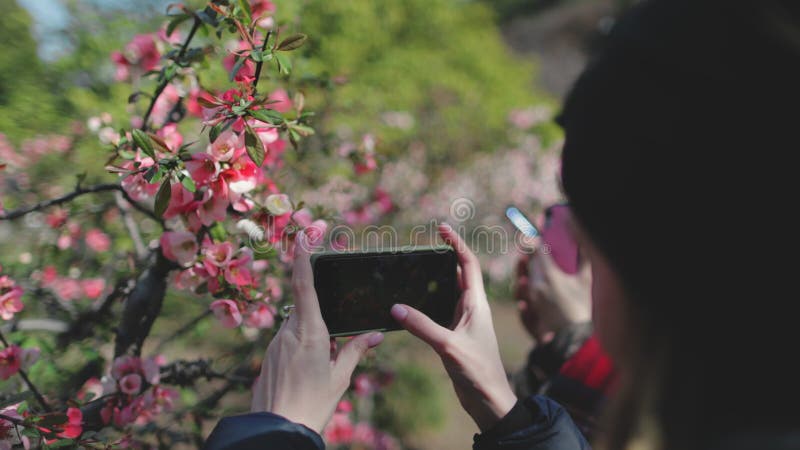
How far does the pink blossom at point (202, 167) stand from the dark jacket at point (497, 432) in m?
0.49

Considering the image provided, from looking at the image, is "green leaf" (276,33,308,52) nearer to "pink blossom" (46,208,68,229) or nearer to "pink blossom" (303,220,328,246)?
"pink blossom" (303,220,328,246)

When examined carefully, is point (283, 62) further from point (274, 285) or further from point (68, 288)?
point (68, 288)

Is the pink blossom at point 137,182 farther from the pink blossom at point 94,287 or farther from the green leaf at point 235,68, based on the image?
the pink blossom at point 94,287

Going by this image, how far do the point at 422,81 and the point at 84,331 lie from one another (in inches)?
175

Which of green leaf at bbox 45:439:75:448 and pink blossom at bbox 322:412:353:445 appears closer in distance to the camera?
green leaf at bbox 45:439:75:448

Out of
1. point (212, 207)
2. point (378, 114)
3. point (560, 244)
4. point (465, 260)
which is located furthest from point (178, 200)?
point (378, 114)

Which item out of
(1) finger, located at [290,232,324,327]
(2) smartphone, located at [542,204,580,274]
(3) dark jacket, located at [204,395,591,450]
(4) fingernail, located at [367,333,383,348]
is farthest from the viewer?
(2) smartphone, located at [542,204,580,274]

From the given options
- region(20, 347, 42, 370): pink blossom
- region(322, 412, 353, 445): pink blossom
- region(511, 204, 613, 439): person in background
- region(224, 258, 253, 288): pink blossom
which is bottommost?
region(322, 412, 353, 445): pink blossom

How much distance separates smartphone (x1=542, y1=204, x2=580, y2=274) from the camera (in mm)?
1956

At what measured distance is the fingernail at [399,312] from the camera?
44.0 inches

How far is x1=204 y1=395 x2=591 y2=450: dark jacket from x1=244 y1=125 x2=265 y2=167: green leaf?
0.48m

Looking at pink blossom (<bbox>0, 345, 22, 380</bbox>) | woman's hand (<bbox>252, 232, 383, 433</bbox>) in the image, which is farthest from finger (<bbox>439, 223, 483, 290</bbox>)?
pink blossom (<bbox>0, 345, 22, 380</bbox>)

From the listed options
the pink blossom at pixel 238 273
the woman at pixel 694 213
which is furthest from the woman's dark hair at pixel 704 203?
the pink blossom at pixel 238 273

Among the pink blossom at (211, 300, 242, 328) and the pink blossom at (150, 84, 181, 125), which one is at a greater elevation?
the pink blossom at (150, 84, 181, 125)
